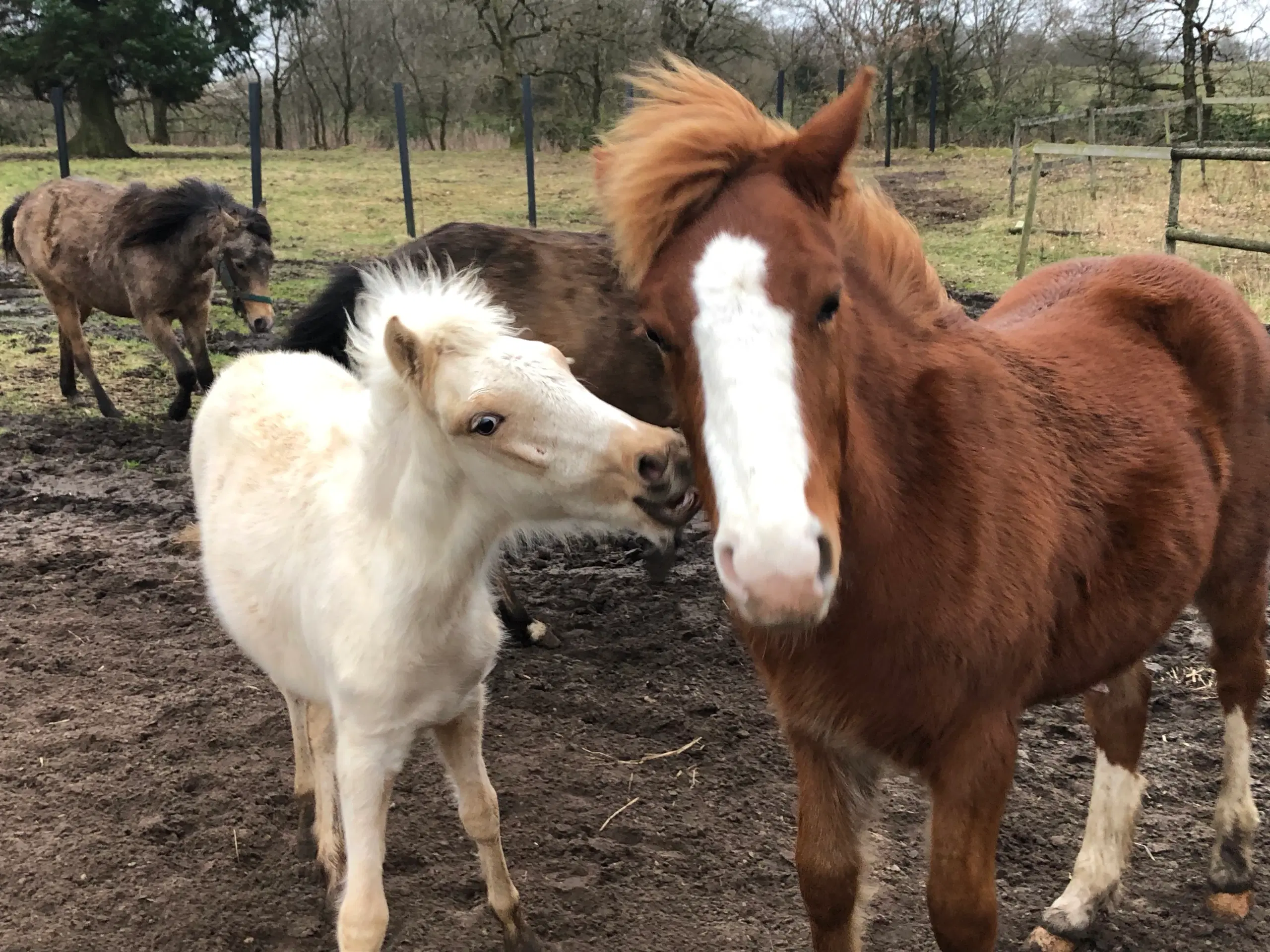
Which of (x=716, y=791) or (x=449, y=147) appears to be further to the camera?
(x=449, y=147)

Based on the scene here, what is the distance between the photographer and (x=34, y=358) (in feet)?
25.7

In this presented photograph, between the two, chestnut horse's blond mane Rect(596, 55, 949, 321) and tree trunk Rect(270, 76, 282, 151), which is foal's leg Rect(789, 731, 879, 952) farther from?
tree trunk Rect(270, 76, 282, 151)

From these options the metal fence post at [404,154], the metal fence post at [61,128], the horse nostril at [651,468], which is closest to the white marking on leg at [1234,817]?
the horse nostril at [651,468]

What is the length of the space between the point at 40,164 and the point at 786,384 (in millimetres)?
21767

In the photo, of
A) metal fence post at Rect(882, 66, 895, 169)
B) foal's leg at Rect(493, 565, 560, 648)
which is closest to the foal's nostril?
foal's leg at Rect(493, 565, 560, 648)

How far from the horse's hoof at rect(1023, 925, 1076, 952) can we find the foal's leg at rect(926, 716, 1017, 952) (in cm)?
69

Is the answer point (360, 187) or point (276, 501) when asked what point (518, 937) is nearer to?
point (276, 501)

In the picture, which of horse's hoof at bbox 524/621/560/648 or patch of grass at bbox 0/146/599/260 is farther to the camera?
patch of grass at bbox 0/146/599/260

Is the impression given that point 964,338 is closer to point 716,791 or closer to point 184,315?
point 716,791

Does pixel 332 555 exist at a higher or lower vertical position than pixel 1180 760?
higher

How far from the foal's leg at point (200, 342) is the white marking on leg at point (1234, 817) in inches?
252

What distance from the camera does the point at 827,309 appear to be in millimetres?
1487

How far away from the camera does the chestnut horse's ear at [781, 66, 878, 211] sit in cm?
158

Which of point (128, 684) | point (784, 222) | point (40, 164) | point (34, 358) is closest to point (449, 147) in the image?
point (40, 164)
